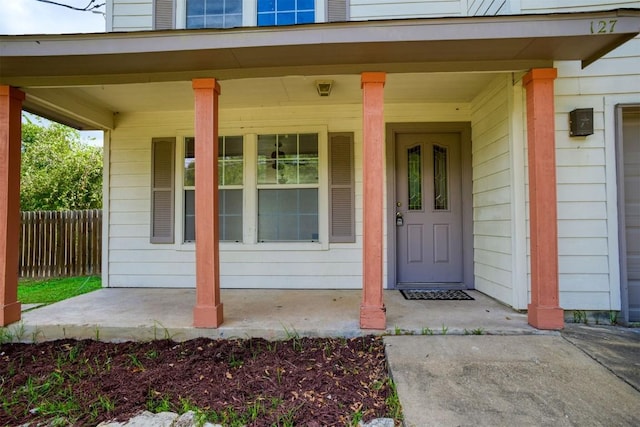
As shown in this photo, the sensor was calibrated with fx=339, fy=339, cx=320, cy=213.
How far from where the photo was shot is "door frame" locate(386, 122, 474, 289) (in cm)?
409

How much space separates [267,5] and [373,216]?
9.76 feet

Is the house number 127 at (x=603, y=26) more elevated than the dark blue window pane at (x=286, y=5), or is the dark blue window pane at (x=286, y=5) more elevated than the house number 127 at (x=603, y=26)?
the dark blue window pane at (x=286, y=5)

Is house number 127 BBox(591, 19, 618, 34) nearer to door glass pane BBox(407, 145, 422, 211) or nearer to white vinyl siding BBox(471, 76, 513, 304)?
white vinyl siding BBox(471, 76, 513, 304)

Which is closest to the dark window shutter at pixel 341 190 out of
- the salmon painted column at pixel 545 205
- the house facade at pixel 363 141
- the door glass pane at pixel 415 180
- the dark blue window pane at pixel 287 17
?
the house facade at pixel 363 141

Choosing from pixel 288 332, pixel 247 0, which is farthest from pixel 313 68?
pixel 288 332

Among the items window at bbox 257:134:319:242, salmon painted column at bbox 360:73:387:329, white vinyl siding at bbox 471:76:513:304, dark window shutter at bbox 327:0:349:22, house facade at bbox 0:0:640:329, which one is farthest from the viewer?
window at bbox 257:134:319:242

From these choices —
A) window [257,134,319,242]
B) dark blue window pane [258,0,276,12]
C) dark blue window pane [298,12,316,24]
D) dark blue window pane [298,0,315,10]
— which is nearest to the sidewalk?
window [257,134,319,242]

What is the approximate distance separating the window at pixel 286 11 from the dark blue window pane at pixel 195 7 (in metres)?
0.71

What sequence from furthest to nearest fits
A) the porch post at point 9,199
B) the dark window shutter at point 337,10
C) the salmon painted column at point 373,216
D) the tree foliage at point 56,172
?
the tree foliage at point 56,172, the dark window shutter at point 337,10, the porch post at point 9,199, the salmon painted column at point 373,216

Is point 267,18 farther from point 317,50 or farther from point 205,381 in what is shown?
point 205,381

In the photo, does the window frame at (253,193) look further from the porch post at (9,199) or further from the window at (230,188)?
the porch post at (9,199)

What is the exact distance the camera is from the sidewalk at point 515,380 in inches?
67.9

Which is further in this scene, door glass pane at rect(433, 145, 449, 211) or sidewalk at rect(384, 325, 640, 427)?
door glass pane at rect(433, 145, 449, 211)

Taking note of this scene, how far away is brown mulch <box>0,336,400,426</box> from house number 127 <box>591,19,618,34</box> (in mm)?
2685
